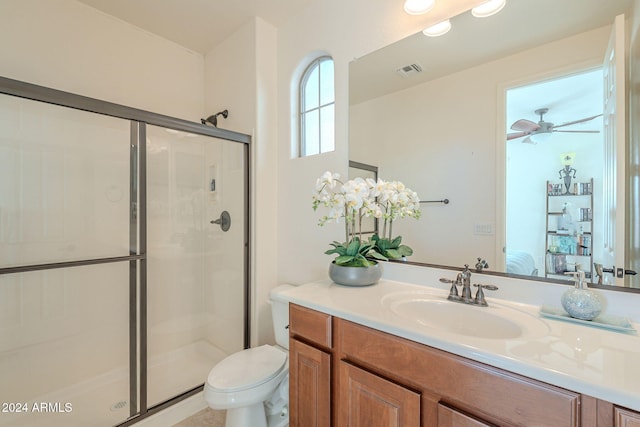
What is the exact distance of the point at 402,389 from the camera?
2.82 ft

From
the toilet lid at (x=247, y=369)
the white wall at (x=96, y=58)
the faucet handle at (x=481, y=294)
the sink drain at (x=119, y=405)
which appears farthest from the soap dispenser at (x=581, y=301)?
the white wall at (x=96, y=58)

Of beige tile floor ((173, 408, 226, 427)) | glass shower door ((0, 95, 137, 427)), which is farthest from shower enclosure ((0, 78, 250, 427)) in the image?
beige tile floor ((173, 408, 226, 427))

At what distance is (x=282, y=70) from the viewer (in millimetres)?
2037

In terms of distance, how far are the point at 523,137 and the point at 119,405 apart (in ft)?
8.30

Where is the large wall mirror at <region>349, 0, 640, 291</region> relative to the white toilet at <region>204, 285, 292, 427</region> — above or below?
above

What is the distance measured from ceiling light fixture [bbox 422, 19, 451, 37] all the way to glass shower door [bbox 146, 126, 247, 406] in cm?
136

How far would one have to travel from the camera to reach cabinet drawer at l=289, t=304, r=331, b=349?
1073 mm

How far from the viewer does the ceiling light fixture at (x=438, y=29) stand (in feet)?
4.25

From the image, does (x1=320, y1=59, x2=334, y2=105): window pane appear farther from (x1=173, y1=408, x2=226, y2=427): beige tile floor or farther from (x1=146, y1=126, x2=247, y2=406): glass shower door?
(x1=173, y1=408, x2=226, y2=427): beige tile floor

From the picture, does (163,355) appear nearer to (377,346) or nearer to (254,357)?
(254,357)

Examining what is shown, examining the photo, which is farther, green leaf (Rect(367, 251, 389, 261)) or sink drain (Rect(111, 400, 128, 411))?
sink drain (Rect(111, 400, 128, 411))

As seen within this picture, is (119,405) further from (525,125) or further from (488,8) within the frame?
(488,8)

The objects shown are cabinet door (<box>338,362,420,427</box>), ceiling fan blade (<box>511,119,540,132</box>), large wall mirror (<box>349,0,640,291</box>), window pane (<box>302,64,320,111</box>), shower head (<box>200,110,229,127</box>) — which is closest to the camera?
cabinet door (<box>338,362,420,427</box>)

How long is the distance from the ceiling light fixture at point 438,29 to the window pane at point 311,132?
0.79m
